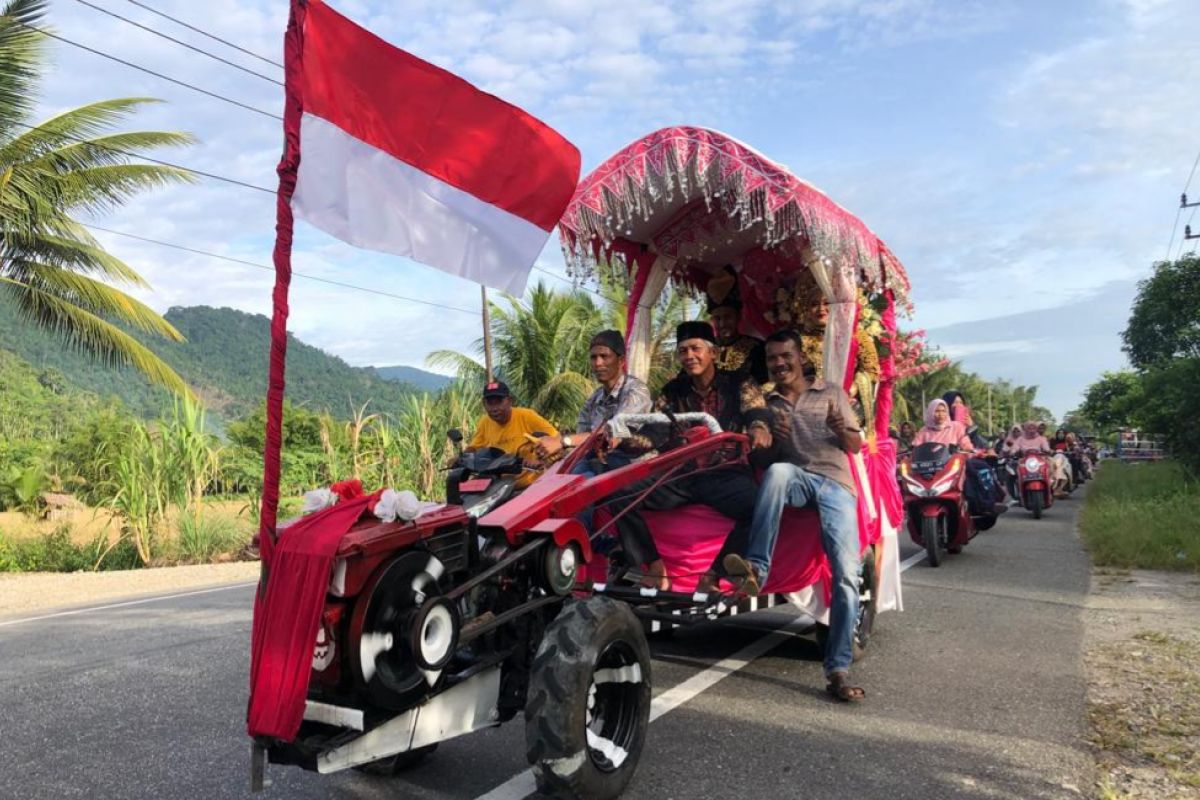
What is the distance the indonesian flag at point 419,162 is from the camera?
9.44 feet

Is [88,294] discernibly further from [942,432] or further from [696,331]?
[942,432]

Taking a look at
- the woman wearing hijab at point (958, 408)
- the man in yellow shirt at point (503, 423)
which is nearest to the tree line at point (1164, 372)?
the woman wearing hijab at point (958, 408)

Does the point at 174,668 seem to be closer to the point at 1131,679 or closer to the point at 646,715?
the point at 646,715

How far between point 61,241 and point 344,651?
14047mm

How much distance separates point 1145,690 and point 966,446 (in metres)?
6.35

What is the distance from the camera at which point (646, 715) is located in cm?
341

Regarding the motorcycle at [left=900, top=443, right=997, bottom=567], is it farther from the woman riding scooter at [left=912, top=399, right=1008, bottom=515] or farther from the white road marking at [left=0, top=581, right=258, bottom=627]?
the white road marking at [left=0, top=581, right=258, bottom=627]

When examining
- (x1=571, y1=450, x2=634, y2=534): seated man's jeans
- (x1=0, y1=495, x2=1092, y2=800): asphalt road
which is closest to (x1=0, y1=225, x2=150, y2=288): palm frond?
(x1=0, y1=495, x2=1092, y2=800): asphalt road

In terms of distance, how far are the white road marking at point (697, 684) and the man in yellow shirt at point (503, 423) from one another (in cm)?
229

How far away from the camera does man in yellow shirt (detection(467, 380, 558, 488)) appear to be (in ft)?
23.5

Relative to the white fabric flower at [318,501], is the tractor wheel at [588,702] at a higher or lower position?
lower

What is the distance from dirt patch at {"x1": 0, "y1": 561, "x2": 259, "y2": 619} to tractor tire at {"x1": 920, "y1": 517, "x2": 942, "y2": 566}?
752 cm

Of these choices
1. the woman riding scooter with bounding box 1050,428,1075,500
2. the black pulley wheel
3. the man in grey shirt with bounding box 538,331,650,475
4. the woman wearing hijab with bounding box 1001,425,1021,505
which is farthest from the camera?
the woman riding scooter with bounding box 1050,428,1075,500

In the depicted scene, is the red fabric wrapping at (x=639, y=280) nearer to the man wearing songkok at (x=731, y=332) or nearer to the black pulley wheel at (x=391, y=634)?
A: the man wearing songkok at (x=731, y=332)
